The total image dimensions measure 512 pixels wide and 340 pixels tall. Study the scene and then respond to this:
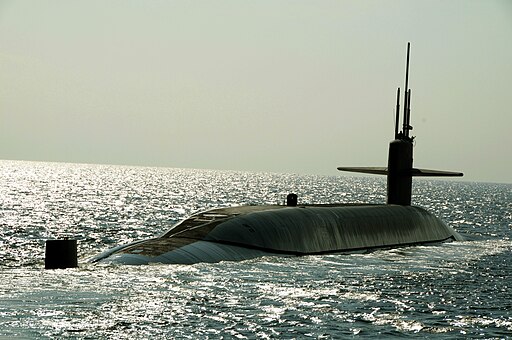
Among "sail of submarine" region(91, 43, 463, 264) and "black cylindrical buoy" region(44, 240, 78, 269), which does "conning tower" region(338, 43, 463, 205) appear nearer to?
"sail of submarine" region(91, 43, 463, 264)

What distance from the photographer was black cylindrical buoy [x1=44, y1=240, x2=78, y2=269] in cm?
2236

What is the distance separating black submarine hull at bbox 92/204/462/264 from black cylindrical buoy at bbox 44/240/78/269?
1.33m

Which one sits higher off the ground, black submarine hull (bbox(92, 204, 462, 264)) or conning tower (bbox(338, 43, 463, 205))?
conning tower (bbox(338, 43, 463, 205))

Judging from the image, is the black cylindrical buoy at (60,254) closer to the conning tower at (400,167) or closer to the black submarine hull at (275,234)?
the black submarine hull at (275,234)

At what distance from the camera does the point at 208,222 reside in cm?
2841

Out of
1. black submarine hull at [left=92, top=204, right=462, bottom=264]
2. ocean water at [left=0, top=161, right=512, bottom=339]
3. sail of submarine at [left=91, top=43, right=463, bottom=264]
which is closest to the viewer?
ocean water at [left=0, top=161, right=512, bottom=339]

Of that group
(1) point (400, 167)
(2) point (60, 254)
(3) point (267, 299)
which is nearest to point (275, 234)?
(2) point (60, 254)

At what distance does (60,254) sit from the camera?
22391mm

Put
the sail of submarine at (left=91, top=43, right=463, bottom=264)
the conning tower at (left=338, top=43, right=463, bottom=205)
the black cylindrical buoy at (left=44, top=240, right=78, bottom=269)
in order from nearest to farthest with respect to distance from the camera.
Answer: the black cylindrical buoy at (left=44, top=240, right=78, bottom=269) → the sail of submarine at (left=91, top=43, right=463, bottom=264) → the conning tower at (left=338, top=43, right=463, bottom=205)

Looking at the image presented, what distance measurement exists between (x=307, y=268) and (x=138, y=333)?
1019 centimetres

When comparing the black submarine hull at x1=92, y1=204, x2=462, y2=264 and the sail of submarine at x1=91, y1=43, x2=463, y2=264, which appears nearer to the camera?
the black submarine hull at x1=92, y1=204, x2=462, y2=264

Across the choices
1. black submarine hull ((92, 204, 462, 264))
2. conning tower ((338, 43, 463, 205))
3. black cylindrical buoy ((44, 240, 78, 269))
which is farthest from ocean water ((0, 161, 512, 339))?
conning tower ((338, 43, 463, 205))

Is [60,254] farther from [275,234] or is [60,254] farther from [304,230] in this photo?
[304,230]

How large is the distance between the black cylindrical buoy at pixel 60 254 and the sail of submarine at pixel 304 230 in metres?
1.25
